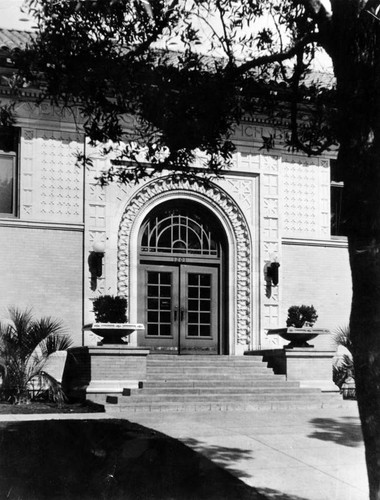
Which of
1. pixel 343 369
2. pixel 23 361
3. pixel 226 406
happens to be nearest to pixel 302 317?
pixel 343 369

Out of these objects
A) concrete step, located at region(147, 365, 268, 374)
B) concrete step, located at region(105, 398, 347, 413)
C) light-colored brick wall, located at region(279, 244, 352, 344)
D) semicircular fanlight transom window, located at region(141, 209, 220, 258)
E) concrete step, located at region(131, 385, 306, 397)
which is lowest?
concrete step, located at region(105, 398, 347, 413)

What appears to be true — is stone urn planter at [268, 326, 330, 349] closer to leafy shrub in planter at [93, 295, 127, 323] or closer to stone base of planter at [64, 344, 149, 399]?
stone base of planter at [64, 344, 149, 399]

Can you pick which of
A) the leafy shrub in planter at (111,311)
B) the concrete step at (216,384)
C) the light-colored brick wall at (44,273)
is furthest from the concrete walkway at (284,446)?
the light-colored brick wall at (44,273)

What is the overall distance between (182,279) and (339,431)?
799cm

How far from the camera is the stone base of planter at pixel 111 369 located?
564 inches

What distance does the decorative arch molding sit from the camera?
1812cm

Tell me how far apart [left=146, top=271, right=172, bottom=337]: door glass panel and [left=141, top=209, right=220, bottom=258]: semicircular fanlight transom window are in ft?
2.18

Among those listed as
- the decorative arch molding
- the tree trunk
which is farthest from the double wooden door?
the tree trunk

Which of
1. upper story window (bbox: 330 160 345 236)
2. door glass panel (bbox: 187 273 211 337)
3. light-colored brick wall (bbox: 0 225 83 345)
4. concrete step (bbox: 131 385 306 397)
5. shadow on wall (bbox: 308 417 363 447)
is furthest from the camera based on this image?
upper story window (bbox: 330 160 345 236)

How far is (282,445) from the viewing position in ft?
32.9

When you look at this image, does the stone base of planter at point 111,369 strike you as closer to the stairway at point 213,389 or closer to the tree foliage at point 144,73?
the stairway at point 213,389

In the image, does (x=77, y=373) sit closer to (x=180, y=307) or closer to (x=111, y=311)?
(x=111, y=311)

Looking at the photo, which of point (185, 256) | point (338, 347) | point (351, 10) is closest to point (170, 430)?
point (351, 10)

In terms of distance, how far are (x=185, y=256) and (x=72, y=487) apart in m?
11.5
